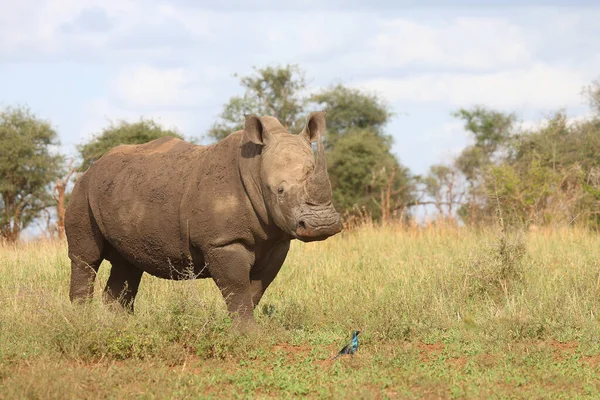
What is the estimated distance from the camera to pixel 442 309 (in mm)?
8812

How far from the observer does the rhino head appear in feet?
24.1

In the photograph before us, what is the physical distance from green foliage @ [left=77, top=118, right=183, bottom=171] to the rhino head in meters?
19.2

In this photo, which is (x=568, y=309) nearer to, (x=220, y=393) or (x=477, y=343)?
(x=477, y=343)

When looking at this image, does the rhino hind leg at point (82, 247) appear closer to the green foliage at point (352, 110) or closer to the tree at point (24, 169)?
the tree at point (24, 169)

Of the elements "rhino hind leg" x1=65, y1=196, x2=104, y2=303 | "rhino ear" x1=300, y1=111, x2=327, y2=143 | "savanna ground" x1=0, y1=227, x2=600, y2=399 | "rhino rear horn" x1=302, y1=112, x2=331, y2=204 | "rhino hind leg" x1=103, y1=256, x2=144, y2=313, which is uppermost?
"rhino ear" x1=300, y1=111, x2=327, y2=143

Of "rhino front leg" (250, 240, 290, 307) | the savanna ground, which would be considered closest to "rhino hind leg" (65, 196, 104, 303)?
the savanna ground

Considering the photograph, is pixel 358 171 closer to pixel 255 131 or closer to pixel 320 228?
pixel 255 131

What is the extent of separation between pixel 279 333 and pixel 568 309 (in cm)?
282

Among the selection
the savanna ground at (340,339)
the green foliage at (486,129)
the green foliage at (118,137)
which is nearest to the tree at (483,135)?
the green foliage at (486,129)

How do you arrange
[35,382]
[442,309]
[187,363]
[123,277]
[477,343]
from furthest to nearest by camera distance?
[123,277]
[442,309]
[477,343]
[187,363]
[35,382]

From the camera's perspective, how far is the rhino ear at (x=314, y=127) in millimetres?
8172

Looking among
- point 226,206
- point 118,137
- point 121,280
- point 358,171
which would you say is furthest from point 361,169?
point 226,206

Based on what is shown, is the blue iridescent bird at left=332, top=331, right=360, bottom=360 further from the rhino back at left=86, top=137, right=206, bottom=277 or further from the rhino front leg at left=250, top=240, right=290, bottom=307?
the rhino back at left=86, top=137, right=206, bottom=277

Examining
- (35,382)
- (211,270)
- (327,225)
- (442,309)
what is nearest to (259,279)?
(211,270)
